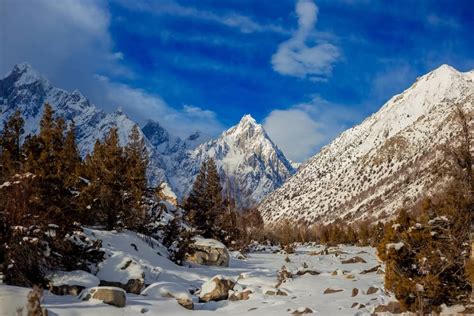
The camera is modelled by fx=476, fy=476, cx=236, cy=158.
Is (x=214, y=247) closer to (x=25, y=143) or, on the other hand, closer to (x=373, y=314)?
(x=25, y=143)

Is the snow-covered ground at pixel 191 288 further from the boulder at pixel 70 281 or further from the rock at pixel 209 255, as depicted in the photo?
the rock at pixel 209 255

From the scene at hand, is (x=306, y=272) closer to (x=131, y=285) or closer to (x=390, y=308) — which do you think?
(x=131, y=285)

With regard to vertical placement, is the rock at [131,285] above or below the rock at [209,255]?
below

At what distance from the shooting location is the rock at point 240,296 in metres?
15.1

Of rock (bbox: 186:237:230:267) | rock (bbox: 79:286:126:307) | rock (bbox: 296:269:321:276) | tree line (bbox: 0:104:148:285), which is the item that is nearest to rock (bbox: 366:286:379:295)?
rock (bbox: 296:269:321:276)

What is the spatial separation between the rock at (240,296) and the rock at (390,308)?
4.43 m

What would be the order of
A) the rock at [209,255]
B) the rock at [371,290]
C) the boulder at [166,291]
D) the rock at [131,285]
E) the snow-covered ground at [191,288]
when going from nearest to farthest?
the snow-covered ground at [191,288] → the rock at [371,290] → the boulder at [166,291] → the rock at [131,285] → the rock at [209,255]

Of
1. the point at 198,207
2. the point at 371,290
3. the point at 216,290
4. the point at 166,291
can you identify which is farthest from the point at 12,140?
the point at 198,207

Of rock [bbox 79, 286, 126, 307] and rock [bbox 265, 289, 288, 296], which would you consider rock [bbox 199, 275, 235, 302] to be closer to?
rock [bbox 265, 289, 288, 296]

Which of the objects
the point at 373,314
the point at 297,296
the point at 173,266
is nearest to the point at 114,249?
the point at 173,266

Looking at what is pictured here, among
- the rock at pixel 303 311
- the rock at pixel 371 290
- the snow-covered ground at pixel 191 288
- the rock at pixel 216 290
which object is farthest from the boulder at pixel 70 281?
the rock at pixel 371 290

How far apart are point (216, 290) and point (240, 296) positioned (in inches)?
31.2

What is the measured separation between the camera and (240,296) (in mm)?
15250

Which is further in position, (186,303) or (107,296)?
(186,303)
